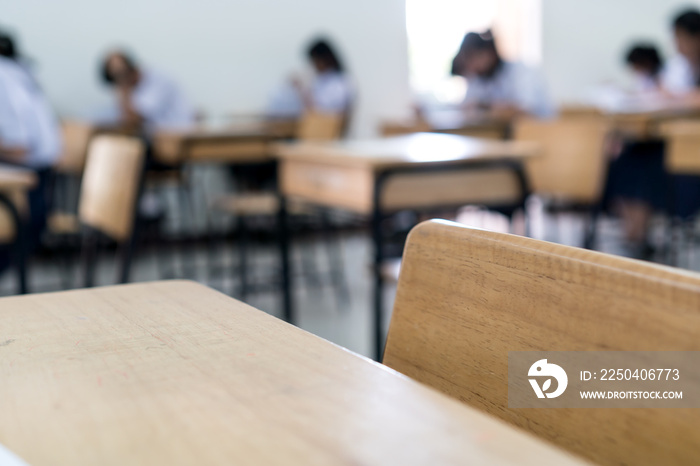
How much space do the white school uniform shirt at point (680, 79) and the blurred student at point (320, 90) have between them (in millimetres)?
2476

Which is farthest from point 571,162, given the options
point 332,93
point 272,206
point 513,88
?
point 332,93

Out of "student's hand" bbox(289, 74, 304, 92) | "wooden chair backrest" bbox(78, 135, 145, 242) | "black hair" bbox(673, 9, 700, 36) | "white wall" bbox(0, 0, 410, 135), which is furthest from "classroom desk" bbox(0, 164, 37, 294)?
"student's hand" bbox(289, 74, 304, 92)

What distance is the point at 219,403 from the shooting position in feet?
1.46

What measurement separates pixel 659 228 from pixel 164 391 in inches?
223

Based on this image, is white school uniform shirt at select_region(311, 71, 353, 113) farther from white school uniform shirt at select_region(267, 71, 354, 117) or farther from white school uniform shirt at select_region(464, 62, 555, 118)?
white school uniform shirt at select_region(464, 62, 555, 118)

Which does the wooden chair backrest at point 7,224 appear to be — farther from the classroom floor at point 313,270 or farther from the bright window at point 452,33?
the bright window at point 452,33

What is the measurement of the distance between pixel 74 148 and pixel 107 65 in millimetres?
1380

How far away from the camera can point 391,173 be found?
2.36m

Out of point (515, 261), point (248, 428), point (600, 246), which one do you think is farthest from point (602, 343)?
point (600, 246)

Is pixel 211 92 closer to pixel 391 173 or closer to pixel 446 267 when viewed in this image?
pixel 391 173

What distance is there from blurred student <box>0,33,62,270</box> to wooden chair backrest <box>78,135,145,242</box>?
3.13 feet

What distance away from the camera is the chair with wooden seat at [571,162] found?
3328 mm

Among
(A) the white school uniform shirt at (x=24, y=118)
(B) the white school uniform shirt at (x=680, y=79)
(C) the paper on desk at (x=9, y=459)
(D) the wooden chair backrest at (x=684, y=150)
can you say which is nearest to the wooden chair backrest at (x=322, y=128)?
(A) the white school uniform shirt at (x=24, y=118)

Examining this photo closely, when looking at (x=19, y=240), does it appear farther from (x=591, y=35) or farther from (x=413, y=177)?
(x=591, y=35)
